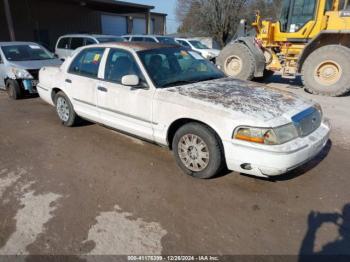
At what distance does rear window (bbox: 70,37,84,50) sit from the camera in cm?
1136

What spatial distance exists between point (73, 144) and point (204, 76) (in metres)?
2.43

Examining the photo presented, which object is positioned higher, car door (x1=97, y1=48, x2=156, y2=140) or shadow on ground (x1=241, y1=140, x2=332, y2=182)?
car door (x1=97, y1=48, x2=156, y2=140)

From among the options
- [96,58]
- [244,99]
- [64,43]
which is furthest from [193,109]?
[64,43]

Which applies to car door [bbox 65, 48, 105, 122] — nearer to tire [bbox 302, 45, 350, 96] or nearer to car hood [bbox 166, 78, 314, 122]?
car hood [bbox 166, 78, 314, 122]

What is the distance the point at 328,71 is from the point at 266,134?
6.39 metres

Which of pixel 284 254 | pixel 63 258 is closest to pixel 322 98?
pixel 284 254

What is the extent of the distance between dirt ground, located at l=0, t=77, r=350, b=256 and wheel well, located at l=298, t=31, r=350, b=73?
490 cm

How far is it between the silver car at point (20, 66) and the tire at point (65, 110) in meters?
2.71

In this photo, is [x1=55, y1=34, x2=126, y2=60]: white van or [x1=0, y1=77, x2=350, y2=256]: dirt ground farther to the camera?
[x1=55, y1=34, x2=126, y2=60]: white van

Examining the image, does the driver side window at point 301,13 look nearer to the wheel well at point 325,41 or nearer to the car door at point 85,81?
the wheel well at point 325,41

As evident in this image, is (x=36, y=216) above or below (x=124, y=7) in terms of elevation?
below

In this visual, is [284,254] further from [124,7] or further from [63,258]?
[124,7]

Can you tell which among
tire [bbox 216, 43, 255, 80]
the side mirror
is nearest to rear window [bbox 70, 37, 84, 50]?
tire [bbox 216, 43, 255, 80]

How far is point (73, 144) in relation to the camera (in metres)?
4.78
